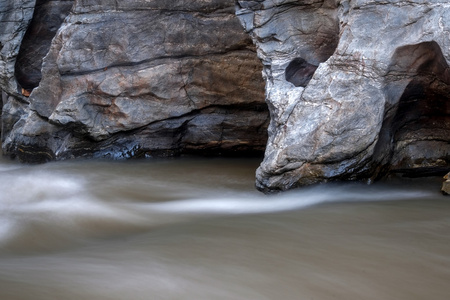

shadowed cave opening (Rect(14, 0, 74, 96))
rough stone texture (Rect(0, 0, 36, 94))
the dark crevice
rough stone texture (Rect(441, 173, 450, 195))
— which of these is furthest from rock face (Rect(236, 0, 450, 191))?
rough stone texture (Rect(0, 0, 36, 94))

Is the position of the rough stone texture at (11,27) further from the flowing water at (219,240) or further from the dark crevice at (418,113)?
the dark crevice at (418,113)

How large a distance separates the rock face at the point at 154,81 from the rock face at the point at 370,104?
1.73 metres

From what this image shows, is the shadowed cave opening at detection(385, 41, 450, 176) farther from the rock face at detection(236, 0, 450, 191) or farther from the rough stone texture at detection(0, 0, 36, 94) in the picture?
Answer: the rough stone texture at detection(0, 0, 36, 94)

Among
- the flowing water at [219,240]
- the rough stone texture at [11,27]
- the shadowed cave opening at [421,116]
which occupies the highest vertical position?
the rough stone texture at [11,27]

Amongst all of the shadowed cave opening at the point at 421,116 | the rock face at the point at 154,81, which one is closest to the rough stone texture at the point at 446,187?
the shadowed cave opening at the point at 421,116

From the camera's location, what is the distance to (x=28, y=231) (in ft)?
12.8

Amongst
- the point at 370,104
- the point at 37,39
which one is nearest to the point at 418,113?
the point at 370,104

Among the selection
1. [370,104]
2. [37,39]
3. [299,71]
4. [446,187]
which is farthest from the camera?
[37,39]

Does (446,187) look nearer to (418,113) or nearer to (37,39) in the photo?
(418,113)

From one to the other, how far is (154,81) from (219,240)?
3.84 meters

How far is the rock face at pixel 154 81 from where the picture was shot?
6867 mm

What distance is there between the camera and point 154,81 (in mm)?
6957

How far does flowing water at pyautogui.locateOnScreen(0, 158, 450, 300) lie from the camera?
105 inches

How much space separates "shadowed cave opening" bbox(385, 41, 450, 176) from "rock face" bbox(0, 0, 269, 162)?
7.27ft
